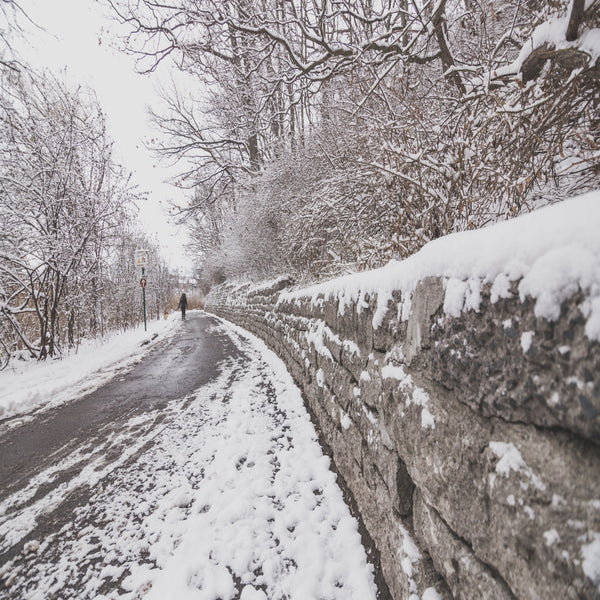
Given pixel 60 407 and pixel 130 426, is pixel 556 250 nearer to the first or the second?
pixel 130 426

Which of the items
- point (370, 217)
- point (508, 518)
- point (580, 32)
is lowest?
point (508, 518)

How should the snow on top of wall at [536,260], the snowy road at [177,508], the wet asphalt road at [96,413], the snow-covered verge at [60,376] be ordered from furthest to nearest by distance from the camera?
the snow-covered verge at [60,376] < the wet asphalt road at [96,413] < the snowy road at [177,508] < the snow on top of wall at [536,260]

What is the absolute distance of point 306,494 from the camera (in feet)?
6.93

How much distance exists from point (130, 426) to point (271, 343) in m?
3.81

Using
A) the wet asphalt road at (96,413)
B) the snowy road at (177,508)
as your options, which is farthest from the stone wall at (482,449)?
the wet asphalt road at (96,413)

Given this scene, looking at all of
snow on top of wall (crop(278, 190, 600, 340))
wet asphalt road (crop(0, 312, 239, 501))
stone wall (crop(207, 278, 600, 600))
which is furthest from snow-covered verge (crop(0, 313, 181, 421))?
snow on top of wall (crop(278, 190, 600, 340))

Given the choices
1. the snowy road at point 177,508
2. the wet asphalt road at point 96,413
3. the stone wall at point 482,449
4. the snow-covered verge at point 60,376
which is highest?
the stone wall at point 482,449

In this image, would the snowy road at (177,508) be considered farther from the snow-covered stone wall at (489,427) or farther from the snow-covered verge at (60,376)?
the snow-covered verge at (60,376)

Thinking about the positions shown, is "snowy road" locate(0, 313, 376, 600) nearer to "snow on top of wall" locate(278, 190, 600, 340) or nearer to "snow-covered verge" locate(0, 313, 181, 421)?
"snow-covered verge" locate(0, 313, 181, 421)

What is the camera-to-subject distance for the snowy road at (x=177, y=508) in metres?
1.56

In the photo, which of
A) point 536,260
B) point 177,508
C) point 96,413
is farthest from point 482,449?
point 96,413

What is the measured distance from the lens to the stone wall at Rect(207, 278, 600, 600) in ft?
1.73

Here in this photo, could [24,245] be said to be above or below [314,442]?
above

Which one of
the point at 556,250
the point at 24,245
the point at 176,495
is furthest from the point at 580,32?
the point at 24,245
